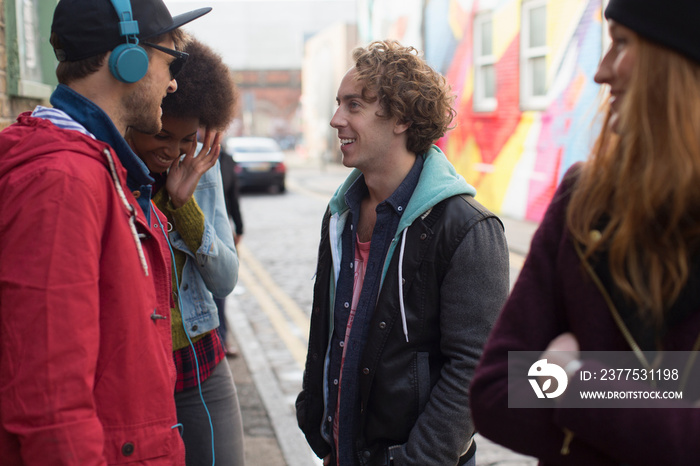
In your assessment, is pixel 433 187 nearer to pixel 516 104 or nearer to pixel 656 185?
pixel 656 185

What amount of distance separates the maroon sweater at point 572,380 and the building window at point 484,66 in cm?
1233

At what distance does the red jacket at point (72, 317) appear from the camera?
134 centimetres

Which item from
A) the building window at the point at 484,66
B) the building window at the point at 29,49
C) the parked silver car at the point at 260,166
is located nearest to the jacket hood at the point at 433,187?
the building window at the point at 29,49

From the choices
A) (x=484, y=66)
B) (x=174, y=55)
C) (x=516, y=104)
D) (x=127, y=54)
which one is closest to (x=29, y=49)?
(x=174, y=55)

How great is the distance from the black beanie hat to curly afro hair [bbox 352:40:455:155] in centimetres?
121

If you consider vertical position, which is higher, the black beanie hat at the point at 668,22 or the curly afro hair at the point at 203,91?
the black beanie hat at the point at 668,22

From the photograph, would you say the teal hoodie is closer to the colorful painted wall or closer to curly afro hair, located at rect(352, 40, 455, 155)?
curly afro hair, located at rect(352, 40, 455, 155)

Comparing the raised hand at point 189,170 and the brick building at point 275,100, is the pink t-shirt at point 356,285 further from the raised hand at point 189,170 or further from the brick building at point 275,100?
the brick building at point 275,100

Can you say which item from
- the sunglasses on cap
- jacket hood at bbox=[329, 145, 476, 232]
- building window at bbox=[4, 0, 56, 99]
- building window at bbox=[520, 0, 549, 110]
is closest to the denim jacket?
the sunglasses on cap

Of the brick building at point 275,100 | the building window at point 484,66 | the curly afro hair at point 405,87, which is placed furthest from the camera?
→ the brick building at point 275,100

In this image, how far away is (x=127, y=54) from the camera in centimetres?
169

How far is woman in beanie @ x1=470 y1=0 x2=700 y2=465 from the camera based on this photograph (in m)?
1.06

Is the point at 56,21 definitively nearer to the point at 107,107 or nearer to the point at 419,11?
the point at 107,107

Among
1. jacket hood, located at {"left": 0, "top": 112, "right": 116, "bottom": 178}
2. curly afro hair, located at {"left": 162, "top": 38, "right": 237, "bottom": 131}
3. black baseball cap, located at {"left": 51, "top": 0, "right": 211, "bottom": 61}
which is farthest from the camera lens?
curly afro hair, located at {"left": 162, "top": 38, "right": 237, "bottom": 131}
